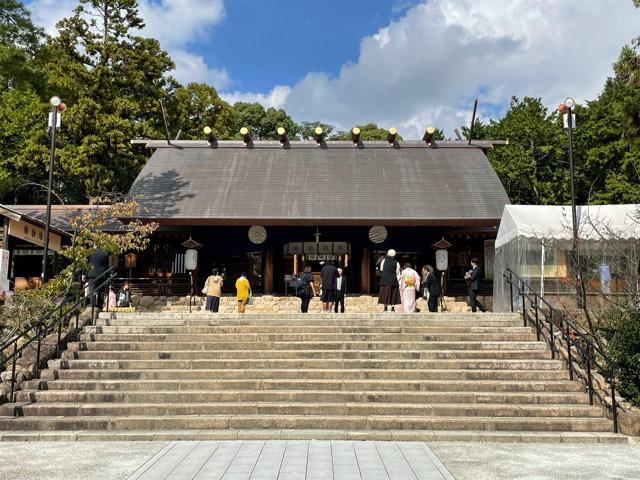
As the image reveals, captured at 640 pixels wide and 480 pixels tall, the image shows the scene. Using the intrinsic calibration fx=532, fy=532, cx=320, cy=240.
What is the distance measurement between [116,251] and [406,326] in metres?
7.00

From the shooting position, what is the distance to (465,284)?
16.7 m

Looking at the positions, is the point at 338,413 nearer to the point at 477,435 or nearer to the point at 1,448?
the point at 477,435

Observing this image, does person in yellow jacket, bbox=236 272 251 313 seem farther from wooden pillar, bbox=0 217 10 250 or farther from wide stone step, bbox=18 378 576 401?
wooden pillar, bbox=0 217 10 250

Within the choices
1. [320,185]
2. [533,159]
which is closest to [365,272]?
[320,185]

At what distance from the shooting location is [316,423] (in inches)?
280

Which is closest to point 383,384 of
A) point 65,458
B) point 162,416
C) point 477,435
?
point 477,435

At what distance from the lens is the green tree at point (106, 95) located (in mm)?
22625

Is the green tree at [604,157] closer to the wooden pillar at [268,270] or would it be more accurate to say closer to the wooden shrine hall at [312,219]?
the wooden shrine hall at [312,219]

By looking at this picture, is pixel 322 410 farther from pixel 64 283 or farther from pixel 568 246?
pixel 64 283

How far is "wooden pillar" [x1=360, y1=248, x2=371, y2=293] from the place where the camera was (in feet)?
55.0

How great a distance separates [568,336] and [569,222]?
441 cm

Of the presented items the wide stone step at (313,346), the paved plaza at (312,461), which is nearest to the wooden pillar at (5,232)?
the wide stone step at (313,346)

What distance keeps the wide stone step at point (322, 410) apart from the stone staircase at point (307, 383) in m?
0.01

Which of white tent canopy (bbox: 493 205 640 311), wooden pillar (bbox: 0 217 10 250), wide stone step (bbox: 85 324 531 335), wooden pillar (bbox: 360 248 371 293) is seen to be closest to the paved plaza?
wide stone step (bbox: 85 324 531 335)
